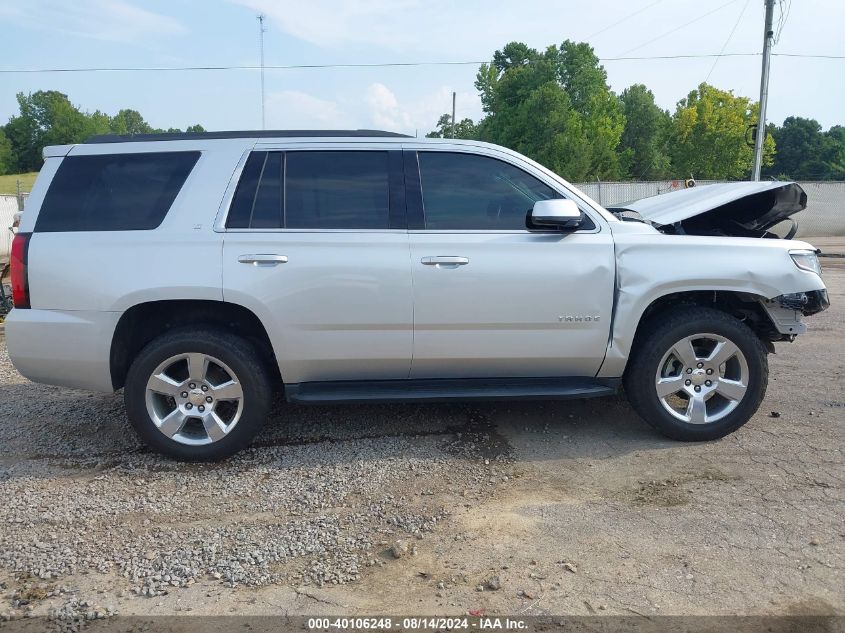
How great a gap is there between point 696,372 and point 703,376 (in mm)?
54

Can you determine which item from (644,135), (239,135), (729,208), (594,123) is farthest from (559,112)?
(239,135)

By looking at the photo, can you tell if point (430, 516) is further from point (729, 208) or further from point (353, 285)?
point (729, 208)

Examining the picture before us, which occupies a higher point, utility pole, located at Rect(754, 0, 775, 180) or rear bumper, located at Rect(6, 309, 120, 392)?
utility pole, located at Rect(754, 0, 775, 180)

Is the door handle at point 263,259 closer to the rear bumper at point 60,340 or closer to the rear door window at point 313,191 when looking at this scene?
the rear door window at point 313,191

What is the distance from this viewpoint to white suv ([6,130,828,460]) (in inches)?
159

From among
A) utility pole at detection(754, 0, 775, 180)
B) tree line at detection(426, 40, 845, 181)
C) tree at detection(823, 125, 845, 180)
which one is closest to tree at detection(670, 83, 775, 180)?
tree line at detection(426, 40, 845, 181)

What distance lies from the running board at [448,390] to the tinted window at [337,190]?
101 centimetres

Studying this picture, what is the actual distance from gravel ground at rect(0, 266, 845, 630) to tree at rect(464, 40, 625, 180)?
38642 mm

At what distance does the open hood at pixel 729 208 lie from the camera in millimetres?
4641

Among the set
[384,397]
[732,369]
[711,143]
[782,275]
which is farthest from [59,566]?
[711,143]

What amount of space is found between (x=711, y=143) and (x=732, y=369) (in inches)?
1875

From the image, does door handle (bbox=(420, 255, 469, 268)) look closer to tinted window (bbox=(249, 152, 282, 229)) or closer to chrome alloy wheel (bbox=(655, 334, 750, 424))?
tinted window (bbox=(249, 152, 282, 229))

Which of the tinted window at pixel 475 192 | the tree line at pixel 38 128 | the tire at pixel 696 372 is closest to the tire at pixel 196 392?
the tinted window at pixel 475 192

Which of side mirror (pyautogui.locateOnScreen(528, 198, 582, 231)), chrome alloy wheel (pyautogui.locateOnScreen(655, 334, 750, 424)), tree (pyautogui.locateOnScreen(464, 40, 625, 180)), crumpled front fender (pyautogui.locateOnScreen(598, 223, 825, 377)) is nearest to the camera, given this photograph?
side mirror (pyautogui.locateOnScreen(528, 198, 582, 231))
